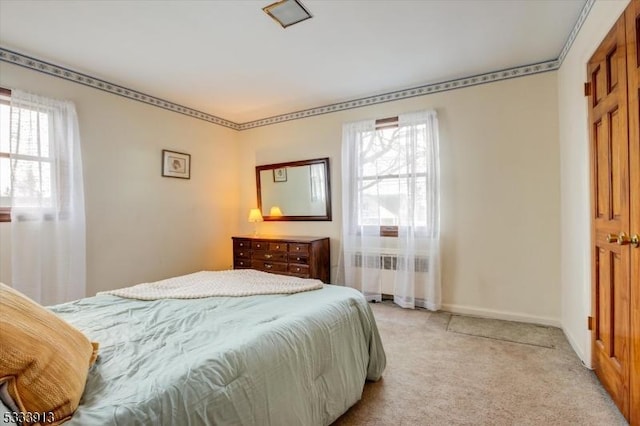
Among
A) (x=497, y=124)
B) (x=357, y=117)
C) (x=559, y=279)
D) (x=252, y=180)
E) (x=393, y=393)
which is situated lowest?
(x=393, y=393)

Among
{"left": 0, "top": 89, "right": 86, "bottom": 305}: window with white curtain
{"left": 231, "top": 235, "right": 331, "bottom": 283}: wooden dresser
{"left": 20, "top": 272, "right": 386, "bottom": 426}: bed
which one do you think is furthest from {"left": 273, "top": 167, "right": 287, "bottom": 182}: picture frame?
{"left": 20, "top": 272, "right": 386, "bottom": 426}: bed

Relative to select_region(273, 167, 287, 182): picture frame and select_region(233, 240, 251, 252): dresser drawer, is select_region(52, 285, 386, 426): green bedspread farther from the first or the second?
select_region(273, 167, 287, 182): picture frame

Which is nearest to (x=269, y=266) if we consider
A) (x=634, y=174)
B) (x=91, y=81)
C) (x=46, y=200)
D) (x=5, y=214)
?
(x=46, y=200)

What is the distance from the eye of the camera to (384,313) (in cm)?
344

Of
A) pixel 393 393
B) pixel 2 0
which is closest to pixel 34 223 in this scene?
pixel 2 0

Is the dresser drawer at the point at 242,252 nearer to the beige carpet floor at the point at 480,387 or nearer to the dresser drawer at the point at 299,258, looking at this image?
the dresser drawer at the point at 299,258

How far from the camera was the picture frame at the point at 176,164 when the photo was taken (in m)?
3.90

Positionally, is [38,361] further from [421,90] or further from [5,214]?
[421,90]

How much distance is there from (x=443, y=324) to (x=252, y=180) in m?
3.25

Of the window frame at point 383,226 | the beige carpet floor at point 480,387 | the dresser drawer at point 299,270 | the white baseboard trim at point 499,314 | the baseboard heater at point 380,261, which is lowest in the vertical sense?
the beige carpet floor at point 480,387

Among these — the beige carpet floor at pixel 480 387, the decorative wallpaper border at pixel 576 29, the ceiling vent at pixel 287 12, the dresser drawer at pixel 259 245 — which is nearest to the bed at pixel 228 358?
the beige carpet floor at pixel 480 387

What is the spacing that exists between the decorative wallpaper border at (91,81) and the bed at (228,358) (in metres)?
2.35

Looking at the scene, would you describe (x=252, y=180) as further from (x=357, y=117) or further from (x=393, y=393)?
(x=393, y=393)

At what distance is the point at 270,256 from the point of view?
13.2 feet
